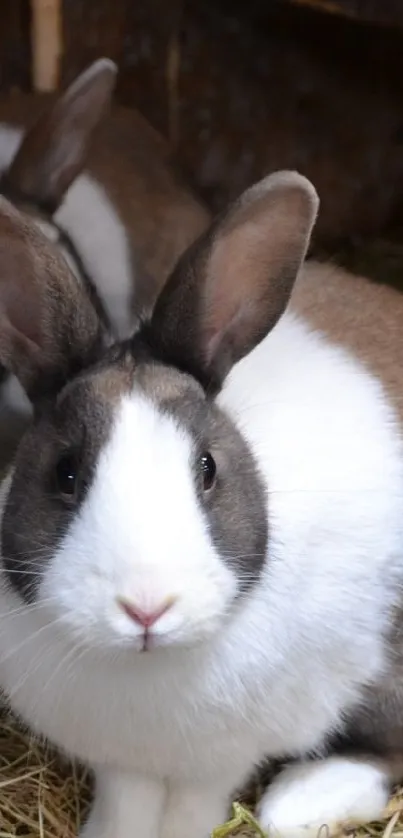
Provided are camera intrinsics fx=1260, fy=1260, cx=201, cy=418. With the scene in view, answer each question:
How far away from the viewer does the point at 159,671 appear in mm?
1600

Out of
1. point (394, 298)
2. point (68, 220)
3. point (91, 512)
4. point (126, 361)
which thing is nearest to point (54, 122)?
point (68, 220)

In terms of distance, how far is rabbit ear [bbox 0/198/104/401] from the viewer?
5.24 ft

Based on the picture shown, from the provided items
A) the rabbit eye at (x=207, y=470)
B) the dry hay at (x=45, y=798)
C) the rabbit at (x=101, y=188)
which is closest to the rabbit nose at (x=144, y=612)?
the rabbit eye at (x=207, y=470)

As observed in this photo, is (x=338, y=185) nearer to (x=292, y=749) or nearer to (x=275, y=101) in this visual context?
(x=275, y=101)

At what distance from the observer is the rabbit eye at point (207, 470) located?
1.49m

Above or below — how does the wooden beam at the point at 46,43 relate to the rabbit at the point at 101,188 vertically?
above

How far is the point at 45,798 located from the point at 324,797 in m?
0.44

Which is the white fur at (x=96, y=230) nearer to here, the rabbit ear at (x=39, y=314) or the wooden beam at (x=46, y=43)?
the wooden beam at (x=46, y=43)

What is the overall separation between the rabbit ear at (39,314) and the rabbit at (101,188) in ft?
2.45

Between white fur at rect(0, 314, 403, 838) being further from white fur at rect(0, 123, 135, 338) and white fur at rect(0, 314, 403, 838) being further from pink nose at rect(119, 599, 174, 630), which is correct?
white fur at rect(0, 123, 135, 338)

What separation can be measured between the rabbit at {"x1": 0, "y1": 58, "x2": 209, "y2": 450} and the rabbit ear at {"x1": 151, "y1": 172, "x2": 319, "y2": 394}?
0.75 meters

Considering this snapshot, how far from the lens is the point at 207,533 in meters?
1.44

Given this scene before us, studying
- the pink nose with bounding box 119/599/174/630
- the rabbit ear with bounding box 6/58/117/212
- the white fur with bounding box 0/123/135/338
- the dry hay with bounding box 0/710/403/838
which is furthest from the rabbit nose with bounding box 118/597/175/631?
the white fur with bounding box 0/123/135/338

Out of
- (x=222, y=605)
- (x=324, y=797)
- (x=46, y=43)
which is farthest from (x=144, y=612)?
(x=46, y=43)
